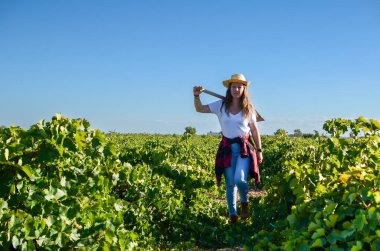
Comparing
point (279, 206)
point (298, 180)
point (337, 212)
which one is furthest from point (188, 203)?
point (337, 212)

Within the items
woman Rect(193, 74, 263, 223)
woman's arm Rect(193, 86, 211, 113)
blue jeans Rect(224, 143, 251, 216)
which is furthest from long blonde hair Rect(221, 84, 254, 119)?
blue jeans Rect(224, 143, 251, 216)

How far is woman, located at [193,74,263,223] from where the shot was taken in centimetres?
557

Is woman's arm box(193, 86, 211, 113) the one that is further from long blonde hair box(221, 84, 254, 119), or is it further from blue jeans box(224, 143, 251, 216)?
blue jeans box(224, 143, 251, 216)

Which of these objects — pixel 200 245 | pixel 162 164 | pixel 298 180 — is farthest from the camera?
pixel 162 164

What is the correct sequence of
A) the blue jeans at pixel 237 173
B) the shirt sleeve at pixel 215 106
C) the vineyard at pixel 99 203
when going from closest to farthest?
the vineyard at pixel 99 203 < the blue jeans at pixel 237 173 < the shirt sleeve at pixel 215 106

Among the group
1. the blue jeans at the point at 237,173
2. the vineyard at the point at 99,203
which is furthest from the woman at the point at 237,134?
the vineyard at the point at 99,203

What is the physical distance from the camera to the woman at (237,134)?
219 inches

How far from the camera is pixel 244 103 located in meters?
5.59

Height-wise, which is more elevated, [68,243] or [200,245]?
[68,243]

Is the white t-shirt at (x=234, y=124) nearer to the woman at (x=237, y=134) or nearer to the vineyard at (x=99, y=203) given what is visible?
the woman at (x=237, y=134)

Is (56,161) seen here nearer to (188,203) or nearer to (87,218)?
(87,218)

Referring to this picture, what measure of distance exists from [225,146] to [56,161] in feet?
8.17

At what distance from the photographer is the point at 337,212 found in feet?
9.55

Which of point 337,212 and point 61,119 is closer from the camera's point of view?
point 337,212
